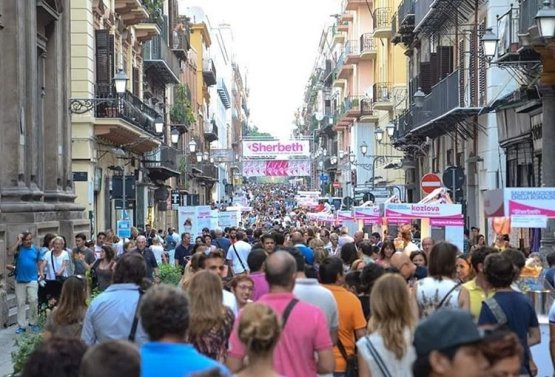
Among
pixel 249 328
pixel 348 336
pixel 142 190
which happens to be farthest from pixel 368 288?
pixel 142 190

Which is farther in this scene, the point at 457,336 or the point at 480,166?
the point at 480,166

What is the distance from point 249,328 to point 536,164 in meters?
22.5

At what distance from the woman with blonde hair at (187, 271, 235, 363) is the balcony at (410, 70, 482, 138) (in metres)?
25.2

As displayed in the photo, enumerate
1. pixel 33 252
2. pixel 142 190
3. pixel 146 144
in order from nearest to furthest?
pixel 33 252 < pixel 146 144 < pixel 142 190

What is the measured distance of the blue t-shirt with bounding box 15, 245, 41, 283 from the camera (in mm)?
19594

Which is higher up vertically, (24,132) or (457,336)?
(24,132)

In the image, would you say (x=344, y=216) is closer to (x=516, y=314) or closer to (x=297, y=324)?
(x=516, y=314)

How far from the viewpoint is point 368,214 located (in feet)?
109

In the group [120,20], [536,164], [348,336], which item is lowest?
[348,336]

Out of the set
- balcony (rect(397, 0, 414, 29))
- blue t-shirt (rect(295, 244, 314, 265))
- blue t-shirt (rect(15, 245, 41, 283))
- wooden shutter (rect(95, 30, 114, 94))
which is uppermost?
balcony (rect(397, 0, 414, 29))

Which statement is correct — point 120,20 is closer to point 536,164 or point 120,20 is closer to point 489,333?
point 536,164

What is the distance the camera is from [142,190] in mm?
47281

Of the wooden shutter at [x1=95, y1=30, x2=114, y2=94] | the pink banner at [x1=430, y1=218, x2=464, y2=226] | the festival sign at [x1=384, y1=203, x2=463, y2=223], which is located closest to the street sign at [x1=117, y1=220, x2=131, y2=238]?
the wooden shutter at [x1=95, y1=30, x2=114, y2=94]

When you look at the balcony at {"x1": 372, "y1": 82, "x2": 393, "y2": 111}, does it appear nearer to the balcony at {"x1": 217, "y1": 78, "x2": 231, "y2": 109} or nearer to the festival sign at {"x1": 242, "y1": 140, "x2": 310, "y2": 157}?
the festival sign at {"x1": 242, "y1": 140, "x2": 310, "y2": 157}
